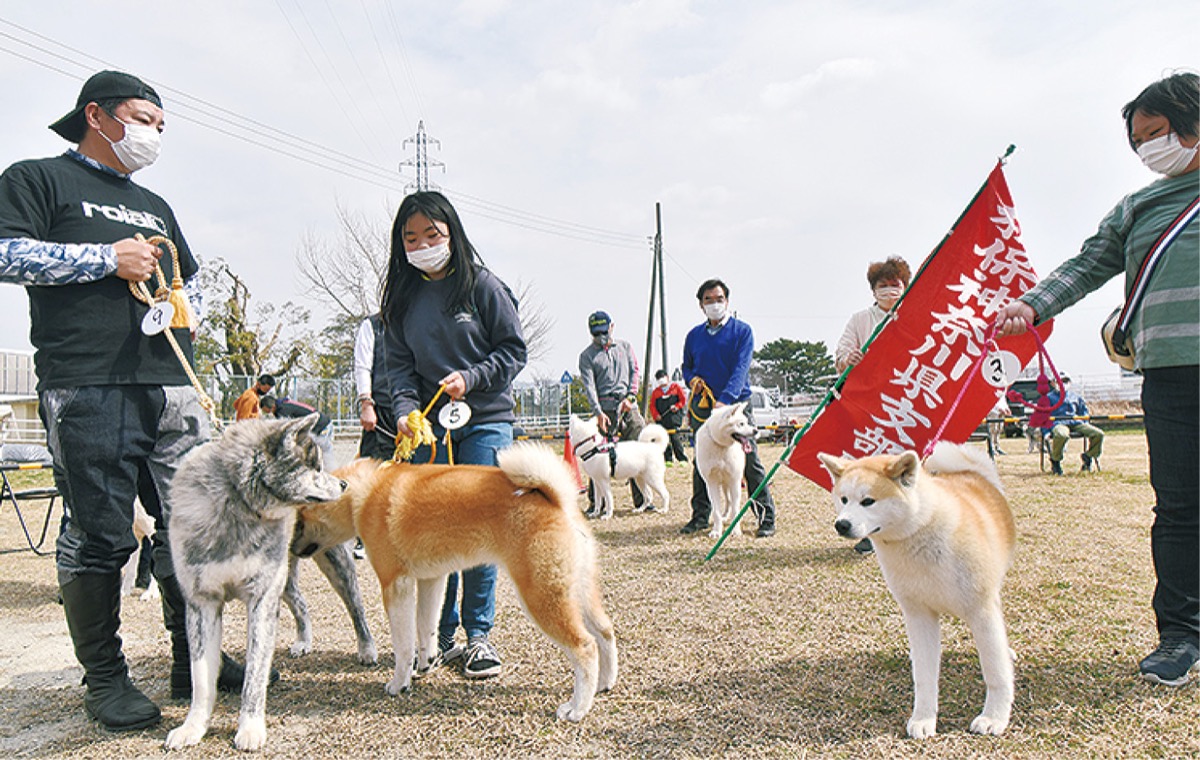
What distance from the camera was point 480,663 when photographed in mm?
3258

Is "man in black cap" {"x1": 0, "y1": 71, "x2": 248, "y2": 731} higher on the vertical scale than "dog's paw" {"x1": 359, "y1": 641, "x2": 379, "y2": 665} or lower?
higher

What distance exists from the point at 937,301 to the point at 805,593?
1.96 metres

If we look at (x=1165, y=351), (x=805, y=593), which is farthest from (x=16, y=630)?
(x=1165, y=351)

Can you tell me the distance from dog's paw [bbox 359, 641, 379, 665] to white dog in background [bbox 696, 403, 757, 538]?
3628 mm

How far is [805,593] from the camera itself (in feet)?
14.4

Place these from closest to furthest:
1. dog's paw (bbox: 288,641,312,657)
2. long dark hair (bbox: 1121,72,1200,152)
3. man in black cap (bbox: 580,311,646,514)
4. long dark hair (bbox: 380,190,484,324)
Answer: long dark hair (bbox: 1121,72,1200,152) → long dark hair (bbox: 380,190,484,324) → dog's paw (bbox: 288,641,312,657) → man in black cap (bbox: 580,311,646,514)

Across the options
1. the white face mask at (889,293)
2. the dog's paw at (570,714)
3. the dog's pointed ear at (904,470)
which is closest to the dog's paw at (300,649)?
the dog's paw at (570,714)

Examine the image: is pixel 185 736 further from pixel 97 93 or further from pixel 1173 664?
pixel 1173 664

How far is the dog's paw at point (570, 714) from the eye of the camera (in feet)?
9.07

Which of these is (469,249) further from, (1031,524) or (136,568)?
(1031,524)

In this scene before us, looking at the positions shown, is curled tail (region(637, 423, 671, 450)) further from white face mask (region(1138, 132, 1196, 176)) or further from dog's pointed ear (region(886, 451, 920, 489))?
white face mask (region(1138, 132, 1196, 176))

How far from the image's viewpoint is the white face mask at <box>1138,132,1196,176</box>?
8.98ft

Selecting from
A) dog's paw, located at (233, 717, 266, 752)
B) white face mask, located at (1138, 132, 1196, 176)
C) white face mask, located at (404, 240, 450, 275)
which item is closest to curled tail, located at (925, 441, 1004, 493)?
white face mask, located at (1138, 132, 1196, 176)

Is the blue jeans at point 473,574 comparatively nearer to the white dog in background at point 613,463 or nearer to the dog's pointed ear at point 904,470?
the dog's pointed ear at point 904,470
